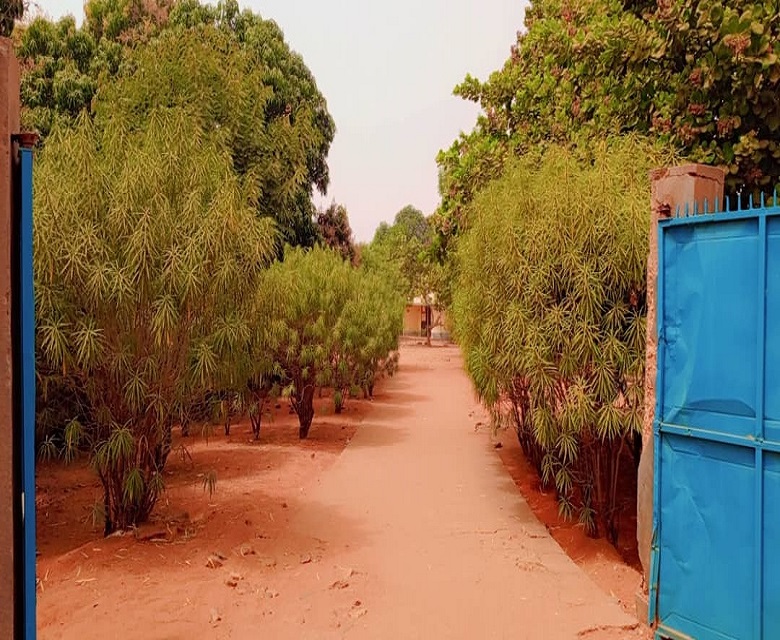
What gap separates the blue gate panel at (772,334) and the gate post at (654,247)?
773 mm

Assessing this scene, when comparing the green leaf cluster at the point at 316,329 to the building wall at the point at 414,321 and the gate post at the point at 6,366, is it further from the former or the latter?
the building wall at the point at 414,321

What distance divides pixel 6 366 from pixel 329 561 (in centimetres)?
397

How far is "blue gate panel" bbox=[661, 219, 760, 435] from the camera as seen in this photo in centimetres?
332

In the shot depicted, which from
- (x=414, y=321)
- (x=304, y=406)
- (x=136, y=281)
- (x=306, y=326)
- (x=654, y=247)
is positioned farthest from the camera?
(x=414, y=321)

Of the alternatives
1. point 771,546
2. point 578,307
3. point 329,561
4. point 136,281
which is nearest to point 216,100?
point 136,281

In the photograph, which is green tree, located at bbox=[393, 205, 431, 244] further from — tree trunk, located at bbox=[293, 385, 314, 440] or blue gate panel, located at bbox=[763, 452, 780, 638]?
blue gate panel, located at bbox=[763, 452, 780, 638]

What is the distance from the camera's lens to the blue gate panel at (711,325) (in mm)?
3316

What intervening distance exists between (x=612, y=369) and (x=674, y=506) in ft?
6.27

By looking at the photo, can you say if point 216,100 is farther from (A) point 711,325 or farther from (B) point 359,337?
(A) point 711,325

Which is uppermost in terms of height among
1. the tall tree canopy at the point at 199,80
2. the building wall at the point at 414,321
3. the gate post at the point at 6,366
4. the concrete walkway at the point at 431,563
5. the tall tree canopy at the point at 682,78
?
the tall tree canopy at the point at 199,80

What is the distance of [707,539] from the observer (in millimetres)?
3520

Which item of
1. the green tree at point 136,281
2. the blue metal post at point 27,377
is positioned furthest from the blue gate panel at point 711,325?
the green tree at point 136,281

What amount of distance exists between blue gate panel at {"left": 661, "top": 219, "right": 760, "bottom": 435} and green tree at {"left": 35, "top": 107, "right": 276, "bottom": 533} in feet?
11.3

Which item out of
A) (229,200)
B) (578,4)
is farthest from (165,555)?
(578,4)
